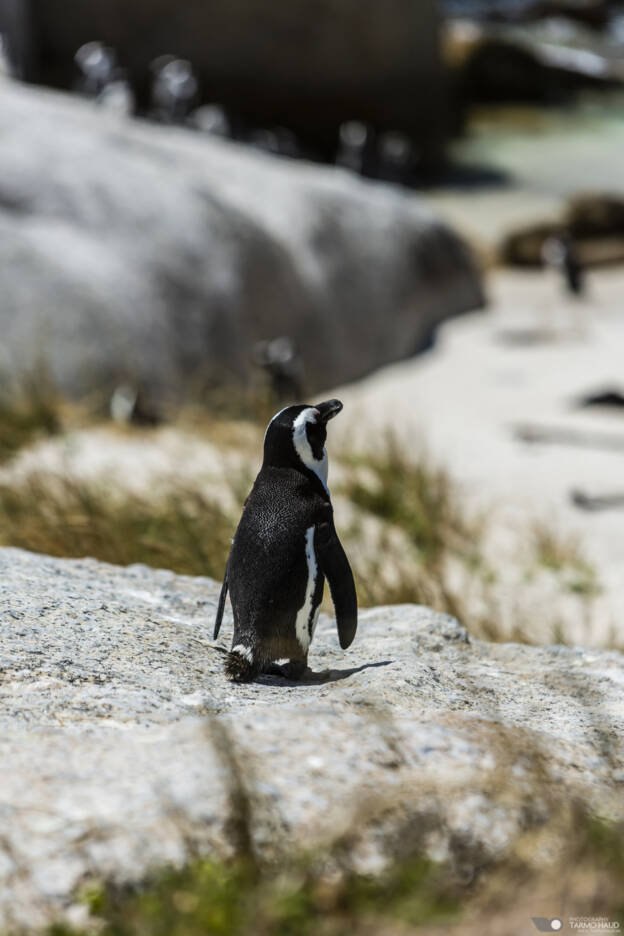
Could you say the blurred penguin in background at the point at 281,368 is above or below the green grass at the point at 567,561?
below

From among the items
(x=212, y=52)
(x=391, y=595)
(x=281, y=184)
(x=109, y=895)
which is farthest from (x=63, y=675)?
(x=212, y=52)

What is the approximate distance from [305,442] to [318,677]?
1.70 feet

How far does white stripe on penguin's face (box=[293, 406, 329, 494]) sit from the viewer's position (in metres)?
2.35

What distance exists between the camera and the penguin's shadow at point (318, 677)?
225 centimetres

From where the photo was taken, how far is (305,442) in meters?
2.37

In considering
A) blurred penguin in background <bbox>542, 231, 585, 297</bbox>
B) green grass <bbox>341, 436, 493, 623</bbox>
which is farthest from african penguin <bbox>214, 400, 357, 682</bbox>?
blurred penguin in background <bbox>542, 231, 585, 297</bbox>

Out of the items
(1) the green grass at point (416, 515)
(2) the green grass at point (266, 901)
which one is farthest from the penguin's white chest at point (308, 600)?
(1) the green grass at point (416, 515)

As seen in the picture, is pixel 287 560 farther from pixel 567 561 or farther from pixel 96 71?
pixel 96 71

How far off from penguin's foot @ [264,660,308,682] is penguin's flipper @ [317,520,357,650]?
11 centimetres

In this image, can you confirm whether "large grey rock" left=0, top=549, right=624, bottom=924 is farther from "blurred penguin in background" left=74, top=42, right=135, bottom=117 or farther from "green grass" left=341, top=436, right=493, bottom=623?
"blurred penguin in background" left=74, top=42, right=135, bottom=117

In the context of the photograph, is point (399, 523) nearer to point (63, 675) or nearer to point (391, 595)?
point (391, 595)

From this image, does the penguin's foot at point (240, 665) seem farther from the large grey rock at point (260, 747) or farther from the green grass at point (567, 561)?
the green grass at point (567, 561)

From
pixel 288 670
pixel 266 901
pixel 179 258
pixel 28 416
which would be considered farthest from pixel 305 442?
pixel 179 258

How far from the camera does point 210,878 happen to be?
1430 millimetres
